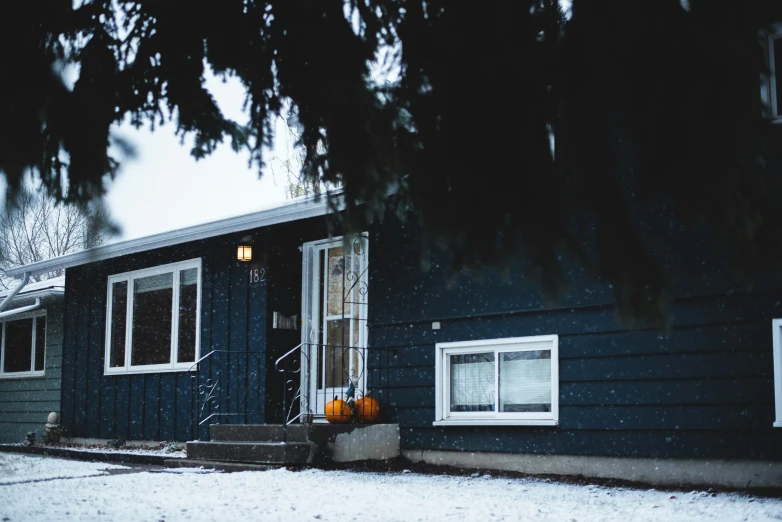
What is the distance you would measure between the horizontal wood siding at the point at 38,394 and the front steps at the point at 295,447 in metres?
6.45

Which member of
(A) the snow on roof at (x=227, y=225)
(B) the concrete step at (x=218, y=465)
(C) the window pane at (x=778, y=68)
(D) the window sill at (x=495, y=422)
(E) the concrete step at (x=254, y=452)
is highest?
(C) the window pane at (x=778, y=68)

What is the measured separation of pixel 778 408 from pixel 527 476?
2337 millimetres

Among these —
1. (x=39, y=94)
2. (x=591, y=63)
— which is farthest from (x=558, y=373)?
(x=39, y=94)

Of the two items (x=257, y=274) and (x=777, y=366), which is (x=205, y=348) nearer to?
(x=257, y=274)

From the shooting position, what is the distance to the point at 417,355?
9352 millimetres

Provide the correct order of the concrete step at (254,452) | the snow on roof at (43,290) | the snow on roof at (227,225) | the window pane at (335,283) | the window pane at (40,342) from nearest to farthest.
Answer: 1. the concrete step at (254,452)
2. the snow on roof at (227,225)
3. the window pane at (335,283)
4. the snow on roof at (43,290)
5. the window pane at (40,342)

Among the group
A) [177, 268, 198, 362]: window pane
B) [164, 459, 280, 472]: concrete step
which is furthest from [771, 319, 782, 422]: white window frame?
[177, 268, 198, 362]: window pane

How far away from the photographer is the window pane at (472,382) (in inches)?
345

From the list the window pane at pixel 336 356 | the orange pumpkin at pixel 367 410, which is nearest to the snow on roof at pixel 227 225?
the window pane at pixel 336 356

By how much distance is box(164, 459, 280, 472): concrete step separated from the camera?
873 centimetres

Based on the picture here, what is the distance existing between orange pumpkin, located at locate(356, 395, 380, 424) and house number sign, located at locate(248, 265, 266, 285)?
7.26 ft

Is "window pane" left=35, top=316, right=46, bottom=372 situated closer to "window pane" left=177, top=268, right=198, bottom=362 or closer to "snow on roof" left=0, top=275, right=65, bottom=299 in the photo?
"snow on roof" left=0, top=275, right=65, bottom=299

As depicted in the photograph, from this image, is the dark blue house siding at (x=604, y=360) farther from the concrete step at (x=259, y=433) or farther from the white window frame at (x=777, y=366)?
the concrete step at (x=259, y=433)

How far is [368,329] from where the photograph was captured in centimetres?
988
